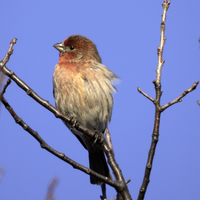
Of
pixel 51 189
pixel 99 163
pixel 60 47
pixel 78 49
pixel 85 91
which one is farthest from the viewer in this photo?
pixel 60 47

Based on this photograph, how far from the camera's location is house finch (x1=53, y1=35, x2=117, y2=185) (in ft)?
19.5

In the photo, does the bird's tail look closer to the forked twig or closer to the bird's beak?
the bird's beak

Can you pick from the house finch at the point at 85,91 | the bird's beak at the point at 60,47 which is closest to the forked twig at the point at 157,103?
the house finch at the point at 85,91

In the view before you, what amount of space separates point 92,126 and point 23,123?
3.04 m

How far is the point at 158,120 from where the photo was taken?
12.5ft

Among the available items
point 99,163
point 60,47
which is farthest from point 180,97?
point 60,47

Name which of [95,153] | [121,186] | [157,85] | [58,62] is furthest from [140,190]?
[58,62]

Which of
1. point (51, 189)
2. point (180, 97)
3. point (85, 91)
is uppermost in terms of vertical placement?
point (85, 91)

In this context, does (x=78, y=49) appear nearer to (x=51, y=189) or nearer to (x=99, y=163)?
(x=99, y=163)

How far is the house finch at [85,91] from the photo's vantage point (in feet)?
19.5

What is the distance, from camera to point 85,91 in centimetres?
589

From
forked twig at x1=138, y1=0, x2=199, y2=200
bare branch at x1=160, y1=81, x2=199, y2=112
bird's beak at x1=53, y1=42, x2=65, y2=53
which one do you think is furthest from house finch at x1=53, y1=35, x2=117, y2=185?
bare branch at x1=160, y1=81, x2=199, y2=112

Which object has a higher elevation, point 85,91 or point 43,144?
point 85,91

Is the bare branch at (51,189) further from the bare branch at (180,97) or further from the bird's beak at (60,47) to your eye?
the bird's beak at (60,47)
